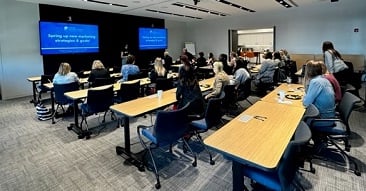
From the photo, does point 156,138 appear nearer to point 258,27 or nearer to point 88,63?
point 88,63

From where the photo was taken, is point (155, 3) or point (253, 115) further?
point (155, 3)

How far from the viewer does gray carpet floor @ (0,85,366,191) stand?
2490 mm

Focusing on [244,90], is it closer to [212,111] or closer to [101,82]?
[212,111]

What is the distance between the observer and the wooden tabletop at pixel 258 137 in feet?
5.26

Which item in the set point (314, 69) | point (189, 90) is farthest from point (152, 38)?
point (314, 69)

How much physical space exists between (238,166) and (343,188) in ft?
4.70

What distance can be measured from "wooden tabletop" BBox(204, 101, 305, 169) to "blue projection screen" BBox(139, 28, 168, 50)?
28.0 feet

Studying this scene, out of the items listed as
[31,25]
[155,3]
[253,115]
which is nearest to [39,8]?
[31,25]

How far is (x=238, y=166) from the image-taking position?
5.82 ft

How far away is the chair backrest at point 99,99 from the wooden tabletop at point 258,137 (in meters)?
2.51

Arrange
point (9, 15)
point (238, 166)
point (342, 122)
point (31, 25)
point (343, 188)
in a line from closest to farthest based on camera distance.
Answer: point (238, 166) → point (343, 188) → point (342, 122) → point (9, 15) → point (31, 25)

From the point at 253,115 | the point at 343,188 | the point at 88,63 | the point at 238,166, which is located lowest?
the point at 343,188

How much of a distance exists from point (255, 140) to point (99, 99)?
9.60 ft

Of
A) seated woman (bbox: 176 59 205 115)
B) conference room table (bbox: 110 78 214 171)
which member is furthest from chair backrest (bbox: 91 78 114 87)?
seated woman (bbox: 176 59 205 115)
